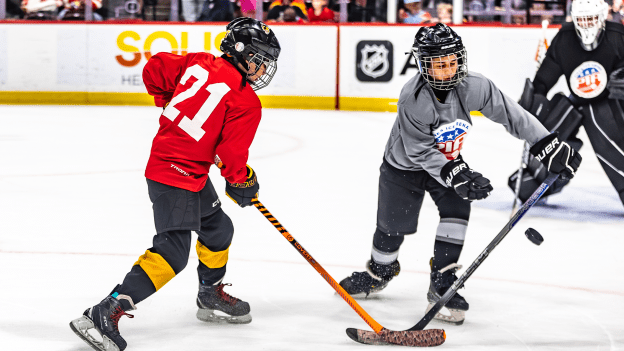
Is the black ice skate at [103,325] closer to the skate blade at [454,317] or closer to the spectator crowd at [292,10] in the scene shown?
the skate blade at [454,317]

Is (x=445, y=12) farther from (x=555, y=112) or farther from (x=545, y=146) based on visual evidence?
(x=545, y=146)

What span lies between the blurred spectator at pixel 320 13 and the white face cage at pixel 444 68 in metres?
7.11

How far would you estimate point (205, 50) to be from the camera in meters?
9.54

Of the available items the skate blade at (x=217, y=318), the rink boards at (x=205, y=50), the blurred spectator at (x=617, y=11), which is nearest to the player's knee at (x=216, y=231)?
the skate blade at (x=217, y=318)

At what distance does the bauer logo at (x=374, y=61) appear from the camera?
916 cm

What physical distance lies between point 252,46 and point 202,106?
24 cm

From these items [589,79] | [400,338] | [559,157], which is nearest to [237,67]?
[400,338]

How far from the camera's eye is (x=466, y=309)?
2.64 metres

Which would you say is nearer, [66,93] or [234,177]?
[234,177]

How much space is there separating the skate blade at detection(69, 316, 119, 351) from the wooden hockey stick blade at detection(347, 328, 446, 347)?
2.39 feet

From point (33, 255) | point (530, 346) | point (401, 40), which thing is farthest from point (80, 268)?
point (401, 40)

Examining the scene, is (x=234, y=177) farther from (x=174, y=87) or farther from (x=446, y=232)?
(x=446, y=232)

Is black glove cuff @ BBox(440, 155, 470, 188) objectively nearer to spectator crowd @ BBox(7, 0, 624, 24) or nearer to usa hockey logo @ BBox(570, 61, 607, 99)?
usa hockey logo @ BBox(570, 61, 607, 99)

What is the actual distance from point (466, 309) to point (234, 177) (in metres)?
0.93
